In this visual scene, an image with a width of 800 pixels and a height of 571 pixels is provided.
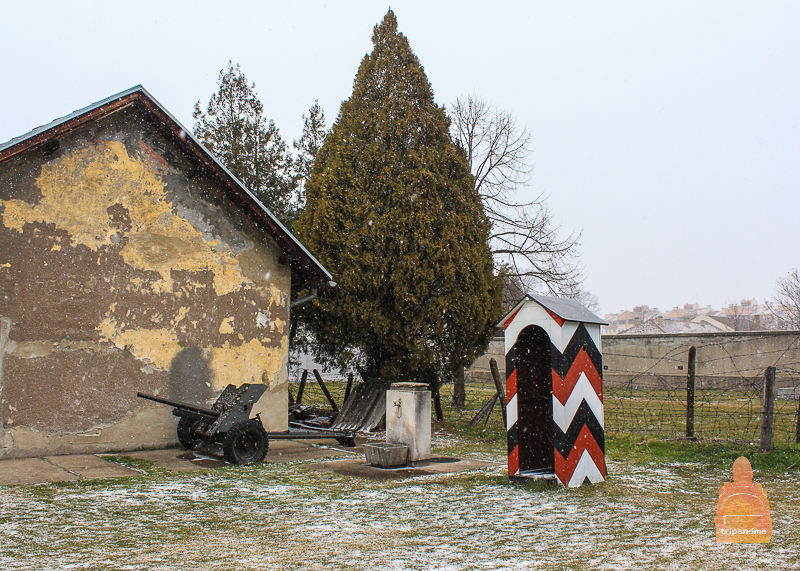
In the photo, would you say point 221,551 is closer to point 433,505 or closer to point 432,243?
point 433,505

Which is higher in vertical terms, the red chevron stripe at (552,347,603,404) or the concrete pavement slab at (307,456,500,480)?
the red chevron stripe at (552,347,603,404)

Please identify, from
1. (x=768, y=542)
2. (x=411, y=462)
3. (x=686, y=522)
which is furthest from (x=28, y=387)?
(x=768, y=542)

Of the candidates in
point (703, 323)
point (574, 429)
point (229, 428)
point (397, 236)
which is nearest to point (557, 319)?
point (574, 429)

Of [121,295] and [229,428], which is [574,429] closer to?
[229,428]

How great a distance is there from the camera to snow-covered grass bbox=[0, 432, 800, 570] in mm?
4559

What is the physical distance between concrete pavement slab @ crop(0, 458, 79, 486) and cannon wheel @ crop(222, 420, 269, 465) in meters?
1.87

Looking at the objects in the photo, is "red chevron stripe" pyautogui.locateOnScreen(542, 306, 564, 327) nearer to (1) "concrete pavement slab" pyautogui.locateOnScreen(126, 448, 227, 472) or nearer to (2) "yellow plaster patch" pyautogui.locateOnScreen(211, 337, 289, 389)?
(1) "concrete pavement slab" pyautogui.locateOnScreen(126, 448, 227, 472)

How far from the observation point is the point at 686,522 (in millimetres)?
5652

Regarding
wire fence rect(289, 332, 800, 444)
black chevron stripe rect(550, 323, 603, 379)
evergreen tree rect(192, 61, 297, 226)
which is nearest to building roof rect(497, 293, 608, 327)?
black chevron stripe rect(550, 323, 603, 379)

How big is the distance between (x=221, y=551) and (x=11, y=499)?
304cm

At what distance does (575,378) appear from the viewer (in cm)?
725

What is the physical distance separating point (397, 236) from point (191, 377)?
4742 millimetres

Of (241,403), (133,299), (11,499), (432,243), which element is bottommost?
(11,499)

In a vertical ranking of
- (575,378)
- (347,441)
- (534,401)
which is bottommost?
(347,441)
